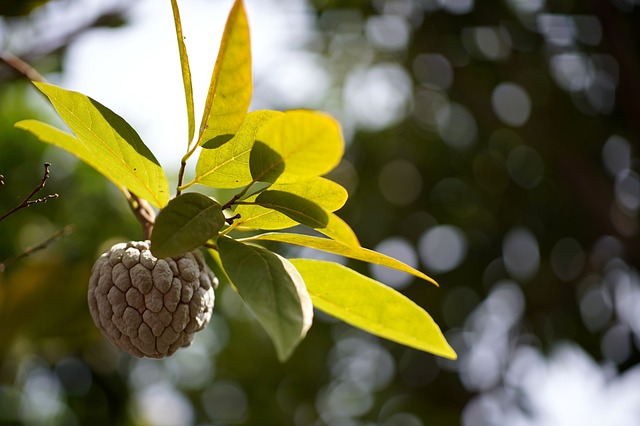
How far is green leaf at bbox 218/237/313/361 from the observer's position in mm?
679

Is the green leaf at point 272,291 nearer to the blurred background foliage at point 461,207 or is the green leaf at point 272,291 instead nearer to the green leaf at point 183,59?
the green leaf at point 183,59

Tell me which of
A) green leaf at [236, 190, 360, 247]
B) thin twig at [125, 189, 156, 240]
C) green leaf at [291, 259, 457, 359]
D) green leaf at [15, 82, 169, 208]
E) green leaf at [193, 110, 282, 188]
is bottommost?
green leaf at [291, 259, 457, 359]

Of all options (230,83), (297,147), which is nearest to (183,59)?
(230,83)

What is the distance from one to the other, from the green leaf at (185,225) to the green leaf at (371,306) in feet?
0.53

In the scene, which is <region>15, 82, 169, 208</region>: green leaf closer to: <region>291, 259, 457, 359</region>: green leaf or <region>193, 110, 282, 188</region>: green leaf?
<region>193, 110, 282, 188</region>: green leaf

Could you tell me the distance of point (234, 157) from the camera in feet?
2.93

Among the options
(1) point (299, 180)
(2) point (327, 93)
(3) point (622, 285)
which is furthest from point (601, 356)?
(1) point (299, 180)

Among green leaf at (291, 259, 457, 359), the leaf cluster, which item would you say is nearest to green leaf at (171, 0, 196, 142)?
the leaf cluster

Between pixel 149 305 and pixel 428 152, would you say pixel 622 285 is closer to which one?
pixel 428 152

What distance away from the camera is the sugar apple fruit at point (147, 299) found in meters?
0.89

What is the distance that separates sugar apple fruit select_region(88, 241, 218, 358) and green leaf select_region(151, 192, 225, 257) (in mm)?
129

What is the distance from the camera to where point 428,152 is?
14.0 ft

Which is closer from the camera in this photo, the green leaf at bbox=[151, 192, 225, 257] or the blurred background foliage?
the green leaf at bbox=[151, 192, 225, 257]

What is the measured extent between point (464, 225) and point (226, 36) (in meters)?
3.48
